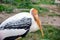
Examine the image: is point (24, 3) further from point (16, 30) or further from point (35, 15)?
point (16, 30)

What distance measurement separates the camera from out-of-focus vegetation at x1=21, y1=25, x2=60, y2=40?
3.22m

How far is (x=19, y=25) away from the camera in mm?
3139

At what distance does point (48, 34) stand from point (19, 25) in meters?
0.46

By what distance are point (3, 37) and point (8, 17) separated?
34cm

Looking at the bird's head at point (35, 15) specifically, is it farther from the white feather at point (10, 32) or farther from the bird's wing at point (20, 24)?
the white feather at point (10, 32)

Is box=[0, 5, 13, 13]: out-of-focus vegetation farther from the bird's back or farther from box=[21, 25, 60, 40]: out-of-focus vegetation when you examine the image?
box=[21, 25, 60, 40]: out-of-focus vegetation

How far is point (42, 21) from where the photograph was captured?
3.47 m

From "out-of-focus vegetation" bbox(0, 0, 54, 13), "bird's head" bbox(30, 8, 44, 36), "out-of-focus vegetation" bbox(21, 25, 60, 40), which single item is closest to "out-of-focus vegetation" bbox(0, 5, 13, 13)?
"out-of-focus vegetation" bbox(0, 0, 54, 13)

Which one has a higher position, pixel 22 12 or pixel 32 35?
pixel 22 12

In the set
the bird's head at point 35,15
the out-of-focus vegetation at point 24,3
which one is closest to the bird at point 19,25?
the bird's head at point 35,15

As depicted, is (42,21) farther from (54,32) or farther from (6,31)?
(6,31)

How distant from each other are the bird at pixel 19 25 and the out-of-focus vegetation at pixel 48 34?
0.24 ft

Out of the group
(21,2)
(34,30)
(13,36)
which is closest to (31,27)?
(34,30)

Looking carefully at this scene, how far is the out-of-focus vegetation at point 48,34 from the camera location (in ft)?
10.6
